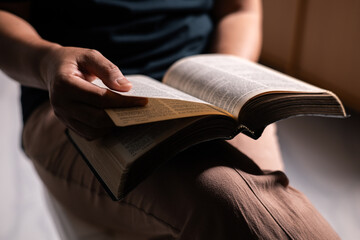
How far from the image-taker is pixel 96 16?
0.84 meters

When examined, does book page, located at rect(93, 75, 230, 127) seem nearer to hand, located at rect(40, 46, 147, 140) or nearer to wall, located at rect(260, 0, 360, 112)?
hand, located at rect(40, 46, 147, 140)

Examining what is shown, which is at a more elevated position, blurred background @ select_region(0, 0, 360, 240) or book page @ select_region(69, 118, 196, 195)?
book page @ select_region(69, 118, 196, 195)

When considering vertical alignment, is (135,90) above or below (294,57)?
above

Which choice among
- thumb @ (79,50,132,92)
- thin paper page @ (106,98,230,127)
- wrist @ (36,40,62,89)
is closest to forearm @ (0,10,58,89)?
wrist @ (36,40,62,89)

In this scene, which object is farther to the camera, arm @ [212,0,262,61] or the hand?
arm @ [212,0,262,61]

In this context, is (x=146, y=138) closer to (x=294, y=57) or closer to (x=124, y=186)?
(x=124, y=186)

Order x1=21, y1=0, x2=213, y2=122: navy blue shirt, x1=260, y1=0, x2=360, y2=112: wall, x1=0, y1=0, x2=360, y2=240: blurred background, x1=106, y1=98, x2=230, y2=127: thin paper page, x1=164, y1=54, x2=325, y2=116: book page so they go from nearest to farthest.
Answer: x1=106, y1=98, x2=230, y2=127: thin paper page → x1=164, y1=54, x2=325, y2=116: book page → x1=21, y1=0, x2=213, y2=122: navy blue shirt → x1=0, y1=0, x2=360, y2=240: blurred background → x1=260, y1=0, x2=360, y2=112: wall

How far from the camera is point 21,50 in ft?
2.39

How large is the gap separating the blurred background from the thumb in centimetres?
42

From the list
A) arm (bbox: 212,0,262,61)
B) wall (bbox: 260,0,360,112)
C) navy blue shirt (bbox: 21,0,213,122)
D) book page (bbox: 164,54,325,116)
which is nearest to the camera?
book page (bbox: 164,54,325,116)

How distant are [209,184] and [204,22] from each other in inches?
21.9

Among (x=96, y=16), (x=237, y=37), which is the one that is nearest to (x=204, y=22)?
(x=237, y=37)

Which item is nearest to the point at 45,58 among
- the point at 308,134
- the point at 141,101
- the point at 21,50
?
the point at 21,50

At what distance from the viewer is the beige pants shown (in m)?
0.54
